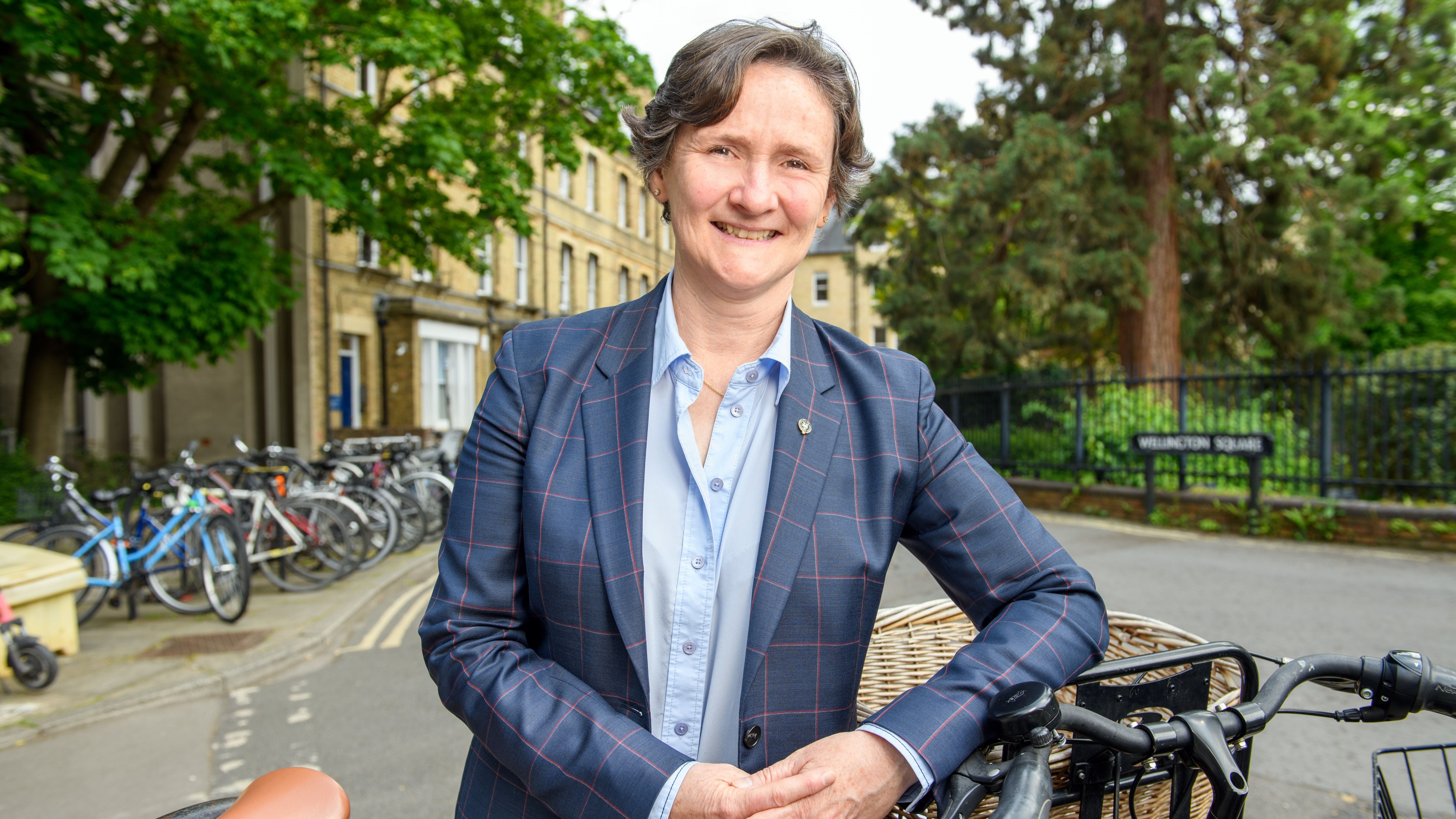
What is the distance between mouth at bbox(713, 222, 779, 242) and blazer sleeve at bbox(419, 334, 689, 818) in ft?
1.31

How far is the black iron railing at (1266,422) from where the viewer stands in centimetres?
903

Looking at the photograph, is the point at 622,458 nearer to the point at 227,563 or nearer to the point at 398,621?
the point at 398,621

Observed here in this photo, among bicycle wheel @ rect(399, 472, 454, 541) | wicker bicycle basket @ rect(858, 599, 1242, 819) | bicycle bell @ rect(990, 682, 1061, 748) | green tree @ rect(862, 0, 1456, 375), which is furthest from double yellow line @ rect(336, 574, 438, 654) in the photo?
green tree @ rect(862, 0, 1456, 375)

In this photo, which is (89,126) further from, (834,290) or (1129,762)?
(834,290)

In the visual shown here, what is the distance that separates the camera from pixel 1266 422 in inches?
421

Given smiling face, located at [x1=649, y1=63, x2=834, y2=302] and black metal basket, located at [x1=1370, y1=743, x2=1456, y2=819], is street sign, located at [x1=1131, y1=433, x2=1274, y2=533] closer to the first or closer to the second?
black metal basket, located at [x1=1370, y1=743, x2=1456, y2=819]

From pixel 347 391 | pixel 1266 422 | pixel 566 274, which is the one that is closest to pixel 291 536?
pixel 1266 422

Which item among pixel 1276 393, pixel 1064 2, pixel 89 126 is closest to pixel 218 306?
pixel 89 126

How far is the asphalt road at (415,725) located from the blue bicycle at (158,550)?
1.06 metres

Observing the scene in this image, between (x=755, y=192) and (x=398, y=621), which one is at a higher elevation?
(x=755, y=192)

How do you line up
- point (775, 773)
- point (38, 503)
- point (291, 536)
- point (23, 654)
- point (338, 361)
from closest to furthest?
point (775, 773) → point (23, 654) → point (38, 503) → point (291, 536) → point (338, 361)

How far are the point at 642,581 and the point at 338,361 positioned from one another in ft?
60.5

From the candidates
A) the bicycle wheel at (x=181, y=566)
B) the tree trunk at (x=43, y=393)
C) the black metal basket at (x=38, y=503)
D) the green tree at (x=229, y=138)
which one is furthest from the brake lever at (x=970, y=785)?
the tree trunk at (x=43, y=393)

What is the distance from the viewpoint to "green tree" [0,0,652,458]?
7.98 metres
